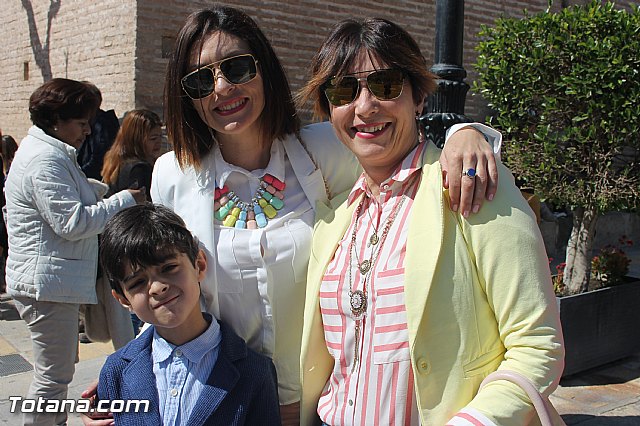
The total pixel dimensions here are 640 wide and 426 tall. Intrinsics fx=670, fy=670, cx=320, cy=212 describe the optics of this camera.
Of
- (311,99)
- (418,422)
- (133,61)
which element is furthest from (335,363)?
(133,61)

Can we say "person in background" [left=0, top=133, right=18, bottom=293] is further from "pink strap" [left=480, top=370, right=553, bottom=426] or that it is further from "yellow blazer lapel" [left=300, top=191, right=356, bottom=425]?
"pink strap" [left=480, top=370, right=553, bottom=426]

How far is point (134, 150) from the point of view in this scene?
5.25 metres

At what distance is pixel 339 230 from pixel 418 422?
0.60 meters

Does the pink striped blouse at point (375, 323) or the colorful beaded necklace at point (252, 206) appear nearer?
the pink striped blouse at point (375, 323)

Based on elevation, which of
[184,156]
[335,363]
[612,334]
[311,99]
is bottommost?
[612,334]

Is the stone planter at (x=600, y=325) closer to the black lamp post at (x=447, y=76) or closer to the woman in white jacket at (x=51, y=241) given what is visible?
the black lamp post at (x=447, y=76)

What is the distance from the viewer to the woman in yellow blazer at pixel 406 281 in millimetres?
1564

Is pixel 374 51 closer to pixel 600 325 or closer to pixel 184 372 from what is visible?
pixel 184 372

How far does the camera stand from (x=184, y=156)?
2.30 meters

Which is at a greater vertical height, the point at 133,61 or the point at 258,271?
the point at 133,61

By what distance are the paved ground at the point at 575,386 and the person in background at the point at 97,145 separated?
5.40 feet

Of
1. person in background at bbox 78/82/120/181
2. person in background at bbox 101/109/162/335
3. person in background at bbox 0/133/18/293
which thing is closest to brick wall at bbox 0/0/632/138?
person in background at bbox 78/82/120/181

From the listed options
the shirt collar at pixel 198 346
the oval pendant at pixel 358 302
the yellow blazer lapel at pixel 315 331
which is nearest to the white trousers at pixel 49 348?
the shirt collar at pixel 198 346

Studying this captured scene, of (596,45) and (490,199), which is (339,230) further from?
(596,45)
